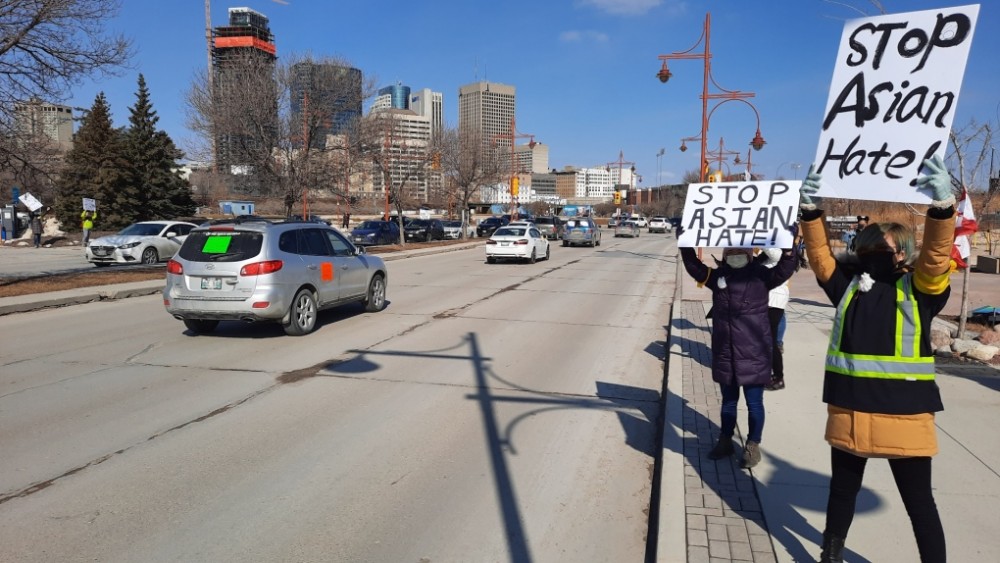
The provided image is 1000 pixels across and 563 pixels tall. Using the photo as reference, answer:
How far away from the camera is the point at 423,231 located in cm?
4125

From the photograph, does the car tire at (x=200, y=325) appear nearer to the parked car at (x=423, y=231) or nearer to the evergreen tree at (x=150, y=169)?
the parked car at (x=423, y=231)

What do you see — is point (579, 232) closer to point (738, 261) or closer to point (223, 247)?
point (223, 247)

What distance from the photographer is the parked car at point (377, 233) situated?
3575cm

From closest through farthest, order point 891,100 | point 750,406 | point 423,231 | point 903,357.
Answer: point 903,357 → point 891,100 → point 750,406 → point 423,231

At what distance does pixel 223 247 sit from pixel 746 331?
7759 millimetres

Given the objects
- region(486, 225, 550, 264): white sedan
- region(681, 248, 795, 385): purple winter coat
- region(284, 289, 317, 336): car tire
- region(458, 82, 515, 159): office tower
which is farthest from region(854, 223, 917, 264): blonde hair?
region(458, 82, 515, 159): office tower

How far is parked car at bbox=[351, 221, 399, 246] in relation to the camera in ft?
117

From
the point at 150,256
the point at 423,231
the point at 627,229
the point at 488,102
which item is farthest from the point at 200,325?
the point at 488,102

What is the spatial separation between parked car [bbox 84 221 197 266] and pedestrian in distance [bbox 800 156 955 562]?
22.8 meters

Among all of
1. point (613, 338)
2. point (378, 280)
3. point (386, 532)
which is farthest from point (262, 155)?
point (386, 532)

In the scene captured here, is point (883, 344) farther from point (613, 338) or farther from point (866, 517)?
point (613, 338)

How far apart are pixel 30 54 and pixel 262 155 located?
38.1 ft

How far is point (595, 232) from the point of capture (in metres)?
39.8

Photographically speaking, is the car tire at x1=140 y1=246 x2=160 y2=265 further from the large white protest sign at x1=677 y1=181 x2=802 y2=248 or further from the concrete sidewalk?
the large white protest sign at x1=677 y1=181 x2=802 y2=248
